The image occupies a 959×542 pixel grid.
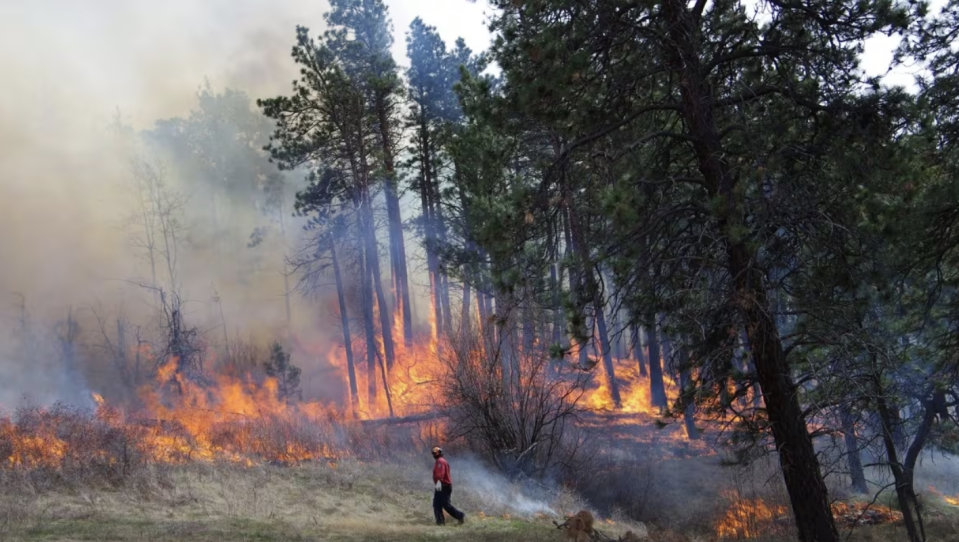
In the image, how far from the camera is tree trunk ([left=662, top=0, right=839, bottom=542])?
774 cm

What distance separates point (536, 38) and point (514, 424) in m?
10.3

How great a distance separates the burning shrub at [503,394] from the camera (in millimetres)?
15594

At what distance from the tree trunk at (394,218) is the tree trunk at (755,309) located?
19520 mm

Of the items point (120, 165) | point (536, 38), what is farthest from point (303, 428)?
point (120, 165)

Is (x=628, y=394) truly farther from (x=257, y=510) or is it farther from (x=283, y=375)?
(x=257, y=510)

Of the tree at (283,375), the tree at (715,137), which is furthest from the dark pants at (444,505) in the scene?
the tree at (283,375)

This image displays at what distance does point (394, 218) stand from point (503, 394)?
16.3 m

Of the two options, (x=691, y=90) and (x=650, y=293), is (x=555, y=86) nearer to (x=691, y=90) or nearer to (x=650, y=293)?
(x=691, y=90)

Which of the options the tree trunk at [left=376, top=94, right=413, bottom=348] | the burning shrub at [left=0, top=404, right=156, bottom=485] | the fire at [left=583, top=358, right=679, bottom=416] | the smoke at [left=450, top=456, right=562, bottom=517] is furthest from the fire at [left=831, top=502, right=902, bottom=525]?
the tree trunk at [left=376, top=94, right=413, bottom=348]

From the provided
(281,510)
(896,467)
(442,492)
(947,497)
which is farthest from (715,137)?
(947,497)

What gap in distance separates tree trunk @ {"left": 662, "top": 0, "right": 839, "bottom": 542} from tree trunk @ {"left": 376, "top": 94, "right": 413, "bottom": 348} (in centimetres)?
1952

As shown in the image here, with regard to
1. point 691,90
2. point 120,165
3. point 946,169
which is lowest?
point 946,169

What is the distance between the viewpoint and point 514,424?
15867 mm

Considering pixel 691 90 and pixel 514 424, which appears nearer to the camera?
pixel 691 90
